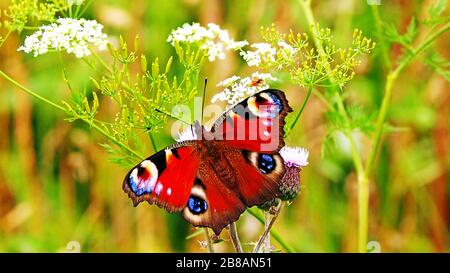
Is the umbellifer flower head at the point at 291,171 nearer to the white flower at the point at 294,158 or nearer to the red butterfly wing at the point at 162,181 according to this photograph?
the white flower at the point at 294,158

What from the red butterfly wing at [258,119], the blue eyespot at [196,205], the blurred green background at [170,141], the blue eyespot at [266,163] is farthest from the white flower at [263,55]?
the blurred green background at [170,141]

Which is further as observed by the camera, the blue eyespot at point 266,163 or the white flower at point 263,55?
the white flower at point 263,55

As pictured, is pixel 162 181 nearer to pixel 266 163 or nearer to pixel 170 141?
pixel 266 163

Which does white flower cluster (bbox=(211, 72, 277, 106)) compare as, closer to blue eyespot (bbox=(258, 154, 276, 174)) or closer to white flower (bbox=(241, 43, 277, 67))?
white flower (bbox=(241, 43, 277, 67))

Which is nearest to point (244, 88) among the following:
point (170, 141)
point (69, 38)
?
point (69, 38)

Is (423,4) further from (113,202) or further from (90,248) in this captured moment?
(90,248)

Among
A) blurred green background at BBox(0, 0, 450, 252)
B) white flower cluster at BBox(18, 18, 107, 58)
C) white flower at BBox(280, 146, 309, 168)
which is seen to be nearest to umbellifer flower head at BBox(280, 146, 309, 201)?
white flower at BBox(280, 146, 309, 168)

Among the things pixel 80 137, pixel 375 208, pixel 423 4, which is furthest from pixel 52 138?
pixel 423 4
